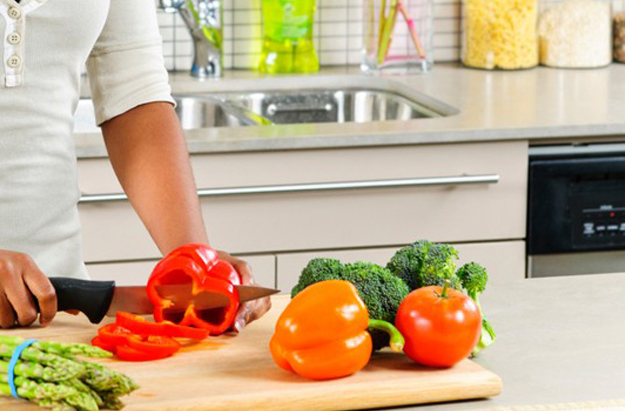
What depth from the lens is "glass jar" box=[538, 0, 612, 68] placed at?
3217mm

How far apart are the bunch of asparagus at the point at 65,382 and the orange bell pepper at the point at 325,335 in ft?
0.60

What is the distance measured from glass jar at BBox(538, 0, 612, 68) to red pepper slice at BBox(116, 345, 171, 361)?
6.96 ft

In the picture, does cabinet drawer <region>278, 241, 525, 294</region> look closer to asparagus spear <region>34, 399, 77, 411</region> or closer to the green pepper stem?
the green pepper stem

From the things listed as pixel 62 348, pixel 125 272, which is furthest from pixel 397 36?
pixel 62 348

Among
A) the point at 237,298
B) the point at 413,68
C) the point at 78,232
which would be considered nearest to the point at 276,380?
the point at 237,298

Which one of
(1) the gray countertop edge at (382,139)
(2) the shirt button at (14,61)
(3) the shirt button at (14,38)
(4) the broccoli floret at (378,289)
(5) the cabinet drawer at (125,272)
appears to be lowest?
(5) the cabinet drawer at (125,272)

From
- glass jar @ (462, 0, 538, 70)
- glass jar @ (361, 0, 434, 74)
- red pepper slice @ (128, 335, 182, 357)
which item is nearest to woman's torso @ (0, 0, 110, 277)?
red pepper slice @ (128, 335, 182, 357)

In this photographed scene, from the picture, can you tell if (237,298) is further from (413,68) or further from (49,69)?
(413,68)

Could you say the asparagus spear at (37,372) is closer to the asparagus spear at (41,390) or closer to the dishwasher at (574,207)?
Result: the asparagus spear at (41,390)

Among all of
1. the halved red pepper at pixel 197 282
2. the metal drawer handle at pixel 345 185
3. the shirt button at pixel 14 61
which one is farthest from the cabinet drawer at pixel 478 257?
the halved red pepper at pixel 197 282

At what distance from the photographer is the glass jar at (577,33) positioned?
A: 3.22m

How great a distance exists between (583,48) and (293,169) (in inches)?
42.5

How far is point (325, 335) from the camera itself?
1.30 meters

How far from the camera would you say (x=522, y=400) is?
1.31m
